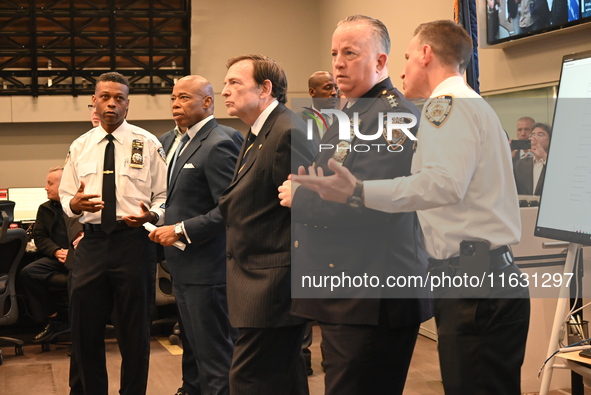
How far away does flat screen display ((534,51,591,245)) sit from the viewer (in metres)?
2.56

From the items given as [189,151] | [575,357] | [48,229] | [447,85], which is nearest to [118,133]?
[189,151]

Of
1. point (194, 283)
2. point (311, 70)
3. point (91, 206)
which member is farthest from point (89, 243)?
point (311, 70)

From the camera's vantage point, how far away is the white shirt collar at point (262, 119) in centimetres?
271

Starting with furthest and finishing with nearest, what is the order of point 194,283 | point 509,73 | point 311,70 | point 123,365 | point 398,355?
point 311,70 < point 509,73 < point 123,365 < point 194,283 < point 398,355

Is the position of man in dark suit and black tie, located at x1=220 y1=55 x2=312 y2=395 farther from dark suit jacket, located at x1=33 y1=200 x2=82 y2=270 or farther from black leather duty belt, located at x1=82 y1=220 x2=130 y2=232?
dark suit jacket, located at x1=33 y1=200 x2=82 y2=270

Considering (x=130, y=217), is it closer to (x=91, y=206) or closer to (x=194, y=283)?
(x=91, y=206)

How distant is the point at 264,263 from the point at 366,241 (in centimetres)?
58

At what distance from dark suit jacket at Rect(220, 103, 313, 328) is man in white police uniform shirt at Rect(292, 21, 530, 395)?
62 centimetres

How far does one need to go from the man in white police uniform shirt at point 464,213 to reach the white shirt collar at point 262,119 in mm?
828

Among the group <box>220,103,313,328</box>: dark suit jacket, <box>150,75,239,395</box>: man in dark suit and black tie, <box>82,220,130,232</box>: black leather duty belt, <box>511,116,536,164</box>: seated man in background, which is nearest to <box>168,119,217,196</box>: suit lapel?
<box>150,75,239,395</box>: man in dark suit and black tie

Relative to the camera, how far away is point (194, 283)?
3.37 meters

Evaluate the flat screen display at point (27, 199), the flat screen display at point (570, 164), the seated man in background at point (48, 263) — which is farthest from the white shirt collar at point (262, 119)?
the flat screen display at point (27, 199)

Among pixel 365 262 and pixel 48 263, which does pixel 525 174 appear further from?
pixel 48 263

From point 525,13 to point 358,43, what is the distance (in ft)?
9.82
